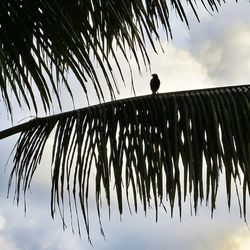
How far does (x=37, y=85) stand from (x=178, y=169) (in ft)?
2.48

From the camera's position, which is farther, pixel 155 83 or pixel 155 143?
pixel 155 83

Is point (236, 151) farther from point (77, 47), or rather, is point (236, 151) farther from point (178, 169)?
point (77, 47)

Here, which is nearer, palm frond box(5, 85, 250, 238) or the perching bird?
palm frond box(5, 85, 250, 238)

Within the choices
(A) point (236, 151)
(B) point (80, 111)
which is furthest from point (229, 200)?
(B) point (80, 111)

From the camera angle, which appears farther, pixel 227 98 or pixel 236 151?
pixel 227 98

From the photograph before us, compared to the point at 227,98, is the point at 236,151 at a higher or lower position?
lower

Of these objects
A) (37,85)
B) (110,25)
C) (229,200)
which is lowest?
(229,200)

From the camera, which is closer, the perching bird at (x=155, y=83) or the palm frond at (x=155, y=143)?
the palm frond at (x=155, y=143)

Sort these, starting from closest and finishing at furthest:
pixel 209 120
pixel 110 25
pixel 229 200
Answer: pixel 110 25, pixel 229 200, pixel 209 120

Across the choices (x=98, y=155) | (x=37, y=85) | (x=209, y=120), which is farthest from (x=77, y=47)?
(x=209, y=120)

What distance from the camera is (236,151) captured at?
2.37m

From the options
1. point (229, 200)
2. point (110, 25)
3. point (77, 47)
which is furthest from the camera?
point (229, 200)

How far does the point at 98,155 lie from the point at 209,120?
47 centimetres

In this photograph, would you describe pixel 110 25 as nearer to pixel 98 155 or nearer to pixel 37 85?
pixel 37 85
